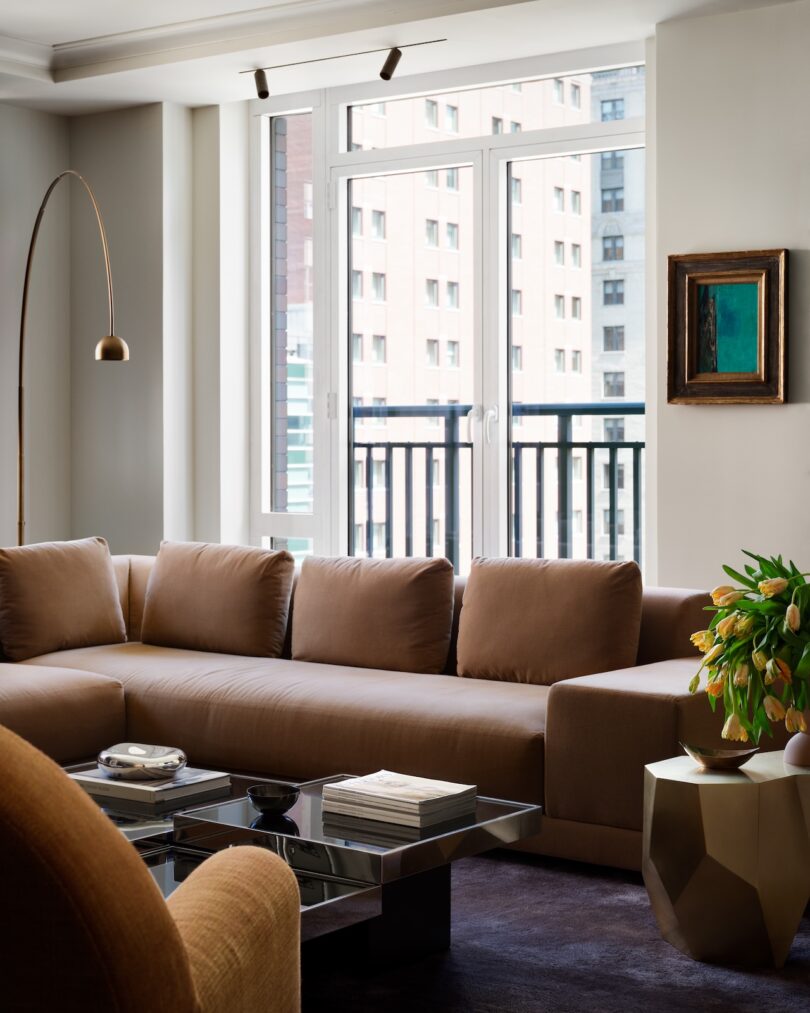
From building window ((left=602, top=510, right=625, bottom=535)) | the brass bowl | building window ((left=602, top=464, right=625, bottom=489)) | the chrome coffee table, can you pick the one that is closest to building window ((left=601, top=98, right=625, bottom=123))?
building window ((left=602, top=464, right=625, bottom=489))

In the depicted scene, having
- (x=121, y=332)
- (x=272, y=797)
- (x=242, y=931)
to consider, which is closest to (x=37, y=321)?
(x=121, y=332)

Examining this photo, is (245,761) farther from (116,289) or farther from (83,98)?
(83,98)

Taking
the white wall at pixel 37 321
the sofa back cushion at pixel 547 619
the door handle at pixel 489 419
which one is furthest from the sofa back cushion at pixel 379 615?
the white wall at pixel 37 321

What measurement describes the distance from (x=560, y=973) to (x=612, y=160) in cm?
344

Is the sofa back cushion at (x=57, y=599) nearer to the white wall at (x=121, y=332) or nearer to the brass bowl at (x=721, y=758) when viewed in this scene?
the white wall at (x=121, y=332)

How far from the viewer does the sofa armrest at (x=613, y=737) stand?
3406 millimetres

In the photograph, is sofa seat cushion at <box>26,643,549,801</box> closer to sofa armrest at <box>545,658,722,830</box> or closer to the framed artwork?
sofa armrest at <box>545,658,722,830</box>

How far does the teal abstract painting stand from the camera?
4637 millimetres

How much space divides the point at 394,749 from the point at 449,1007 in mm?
1216

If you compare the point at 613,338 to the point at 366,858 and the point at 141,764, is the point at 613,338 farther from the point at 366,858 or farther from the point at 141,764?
the point at 366,858

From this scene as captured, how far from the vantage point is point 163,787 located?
2984 mm

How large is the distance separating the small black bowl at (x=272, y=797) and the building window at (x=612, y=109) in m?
3.32

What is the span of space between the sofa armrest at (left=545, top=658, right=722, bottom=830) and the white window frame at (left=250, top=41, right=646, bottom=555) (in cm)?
208

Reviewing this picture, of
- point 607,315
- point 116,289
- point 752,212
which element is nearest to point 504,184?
point 607,315
